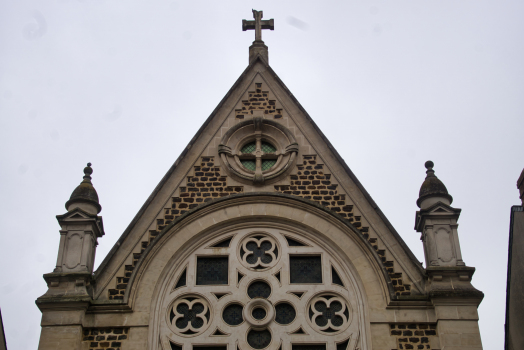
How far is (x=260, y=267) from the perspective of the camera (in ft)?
49.7

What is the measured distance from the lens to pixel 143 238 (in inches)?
608

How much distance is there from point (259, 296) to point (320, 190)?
2.86 m

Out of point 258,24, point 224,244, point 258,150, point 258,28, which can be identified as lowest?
point 224,244

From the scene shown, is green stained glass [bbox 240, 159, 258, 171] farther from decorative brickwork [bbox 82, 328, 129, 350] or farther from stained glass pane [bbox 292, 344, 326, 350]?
decorative brickwork [bbox 82, 328, 129, 350]

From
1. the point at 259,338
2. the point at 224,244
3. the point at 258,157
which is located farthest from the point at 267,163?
the point at 259,338

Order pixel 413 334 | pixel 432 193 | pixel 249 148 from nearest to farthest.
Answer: pixel 413 334
pixel 432 193
pixel 249 148

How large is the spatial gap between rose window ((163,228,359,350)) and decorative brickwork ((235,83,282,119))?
333 centimetres

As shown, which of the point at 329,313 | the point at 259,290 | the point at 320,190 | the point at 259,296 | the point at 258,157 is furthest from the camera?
the point at 258,157

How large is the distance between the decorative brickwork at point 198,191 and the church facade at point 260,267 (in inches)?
1.0

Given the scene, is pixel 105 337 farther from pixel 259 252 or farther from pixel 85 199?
pixel 259 252

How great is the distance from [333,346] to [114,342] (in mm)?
4223

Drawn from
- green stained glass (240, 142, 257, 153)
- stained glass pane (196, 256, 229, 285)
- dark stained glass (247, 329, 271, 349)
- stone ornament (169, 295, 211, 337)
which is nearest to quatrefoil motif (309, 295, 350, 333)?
dark stained glass (247, 329, 271, 349)

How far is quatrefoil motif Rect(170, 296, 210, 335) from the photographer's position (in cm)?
1435

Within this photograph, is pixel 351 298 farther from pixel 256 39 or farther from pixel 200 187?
pixel 256 39
